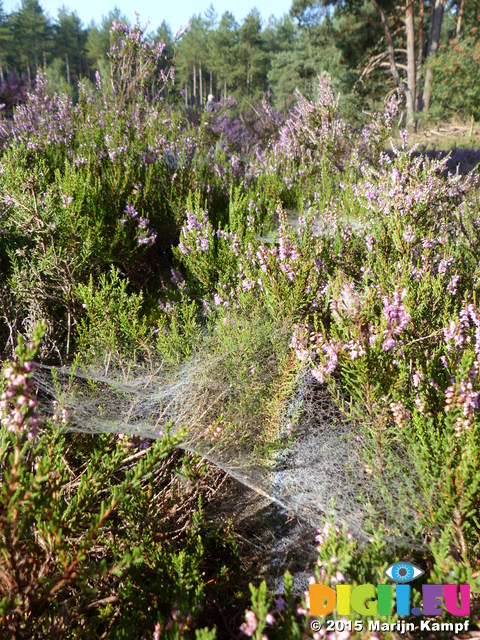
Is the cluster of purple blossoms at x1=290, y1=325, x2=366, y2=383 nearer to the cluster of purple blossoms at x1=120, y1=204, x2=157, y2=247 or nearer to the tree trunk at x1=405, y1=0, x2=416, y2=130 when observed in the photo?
the cluster of purple blossoms at x1=120, y1=204, x2=157, y2=247

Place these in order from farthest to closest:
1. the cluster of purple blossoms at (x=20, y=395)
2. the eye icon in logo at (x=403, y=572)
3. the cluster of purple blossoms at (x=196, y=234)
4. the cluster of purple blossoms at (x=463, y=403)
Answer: the cluster of purple blossoms at (x=196, y=234), the cluster of purple blossoms at (x=463, y=403), the eye icon in logo at (x=403, y=572), the cluster of purple blossoms at (x=20, y=395)

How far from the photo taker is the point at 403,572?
55.8 inches

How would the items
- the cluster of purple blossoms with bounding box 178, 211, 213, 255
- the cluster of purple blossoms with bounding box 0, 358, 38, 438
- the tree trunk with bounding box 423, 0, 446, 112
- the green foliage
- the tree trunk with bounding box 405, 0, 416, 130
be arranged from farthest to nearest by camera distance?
1. the tree trunk with bounding box 423, 0, 446, 112
2. the tree trunk with bounding box 405, 0, 416, 130
3. the cluster of purple blossoms with bounding box 178, 211, 213, 255
4. the green foliage
5. the cluster of purple blossoms with bounding box 0, 358, 38, 438

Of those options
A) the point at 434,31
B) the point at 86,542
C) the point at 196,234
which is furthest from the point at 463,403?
the point at 434,31

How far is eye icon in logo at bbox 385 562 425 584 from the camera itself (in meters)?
1.40

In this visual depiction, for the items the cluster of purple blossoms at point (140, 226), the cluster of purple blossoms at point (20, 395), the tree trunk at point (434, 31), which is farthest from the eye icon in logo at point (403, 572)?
the tree trunk at point (434, 31)

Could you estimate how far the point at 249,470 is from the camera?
6.24 feet

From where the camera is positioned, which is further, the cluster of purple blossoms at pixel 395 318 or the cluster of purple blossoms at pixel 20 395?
the cluster of purple blossoms at pixel 395 318

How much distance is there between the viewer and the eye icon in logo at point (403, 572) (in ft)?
4.60

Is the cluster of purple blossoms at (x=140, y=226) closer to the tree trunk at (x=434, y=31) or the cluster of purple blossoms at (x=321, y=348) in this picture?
the cluster of purple blossoms at (x=321, y=348)

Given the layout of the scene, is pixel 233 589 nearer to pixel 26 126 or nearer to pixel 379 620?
pixel 379 620

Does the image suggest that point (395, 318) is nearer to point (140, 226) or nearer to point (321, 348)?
point (321, 348)

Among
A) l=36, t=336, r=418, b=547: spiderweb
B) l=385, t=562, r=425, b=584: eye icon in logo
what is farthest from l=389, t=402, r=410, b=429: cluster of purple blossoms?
l=385, t=562, r=425, b=584: eye icon in logo

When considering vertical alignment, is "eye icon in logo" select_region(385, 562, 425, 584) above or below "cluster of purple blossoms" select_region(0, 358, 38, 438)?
below
